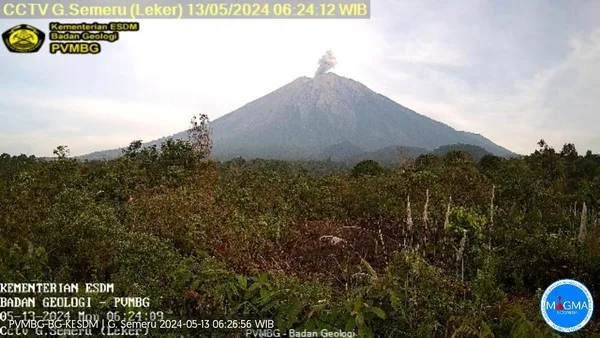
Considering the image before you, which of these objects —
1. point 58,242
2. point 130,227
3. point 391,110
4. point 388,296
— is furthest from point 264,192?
point 391,110

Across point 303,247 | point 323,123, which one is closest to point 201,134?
point 303,247

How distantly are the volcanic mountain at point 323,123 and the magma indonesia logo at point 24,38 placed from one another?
349 feet

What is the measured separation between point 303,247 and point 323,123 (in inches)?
5428

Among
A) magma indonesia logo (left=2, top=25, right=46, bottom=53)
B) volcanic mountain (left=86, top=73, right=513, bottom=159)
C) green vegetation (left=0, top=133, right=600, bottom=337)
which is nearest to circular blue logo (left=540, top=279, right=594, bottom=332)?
green vegetation (left=0, top=133, right=600, bottom=337)

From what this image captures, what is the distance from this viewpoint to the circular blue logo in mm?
3201

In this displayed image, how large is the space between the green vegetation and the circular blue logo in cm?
15

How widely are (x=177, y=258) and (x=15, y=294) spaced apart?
4.01 feet

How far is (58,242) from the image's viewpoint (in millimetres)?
4266

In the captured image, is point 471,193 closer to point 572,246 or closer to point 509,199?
point 509,199

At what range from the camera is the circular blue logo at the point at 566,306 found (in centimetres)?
320

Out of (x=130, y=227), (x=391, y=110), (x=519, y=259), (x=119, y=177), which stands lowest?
(x=519, y=259)

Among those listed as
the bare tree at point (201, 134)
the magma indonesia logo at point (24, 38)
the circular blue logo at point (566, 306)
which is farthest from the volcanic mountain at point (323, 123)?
the circular blue logo at point (566, 306)

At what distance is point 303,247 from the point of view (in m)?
6.42

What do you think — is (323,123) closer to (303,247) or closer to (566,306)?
(303,247)
